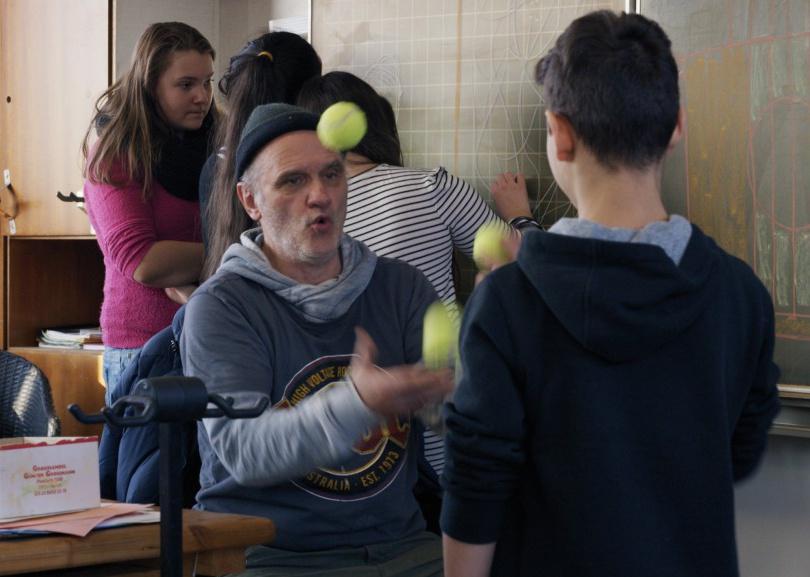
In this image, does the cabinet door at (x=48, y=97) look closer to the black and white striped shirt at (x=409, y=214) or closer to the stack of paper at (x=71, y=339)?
the stack of paper at (x=71, y=339)

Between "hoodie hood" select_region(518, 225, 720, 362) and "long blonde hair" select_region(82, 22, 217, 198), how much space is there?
177 centimetres

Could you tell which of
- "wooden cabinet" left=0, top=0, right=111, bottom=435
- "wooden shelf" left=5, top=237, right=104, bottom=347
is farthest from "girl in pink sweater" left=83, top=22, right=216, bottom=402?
"wooden shelf" left=5, top=237, right=104, bottom=347

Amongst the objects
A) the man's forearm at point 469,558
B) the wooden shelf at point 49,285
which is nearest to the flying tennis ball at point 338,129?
the man's forearm at point 469,558

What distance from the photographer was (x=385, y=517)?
1.74 metres

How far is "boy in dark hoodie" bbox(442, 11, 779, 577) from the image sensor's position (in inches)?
46.9

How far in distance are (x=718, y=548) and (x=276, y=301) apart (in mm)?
846

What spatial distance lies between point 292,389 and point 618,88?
78 cm

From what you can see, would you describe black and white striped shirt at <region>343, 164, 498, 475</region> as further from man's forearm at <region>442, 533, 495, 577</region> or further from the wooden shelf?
the wooden shelf

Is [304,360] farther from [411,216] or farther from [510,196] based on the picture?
[510,196]

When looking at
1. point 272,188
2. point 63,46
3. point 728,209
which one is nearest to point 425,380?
point 272,188

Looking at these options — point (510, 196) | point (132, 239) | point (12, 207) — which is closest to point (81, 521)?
point (132, 239)

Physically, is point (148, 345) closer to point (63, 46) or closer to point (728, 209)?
point (728, 209)

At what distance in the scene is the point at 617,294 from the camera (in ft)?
3.89

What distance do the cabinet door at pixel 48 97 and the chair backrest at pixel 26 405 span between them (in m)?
1.41
